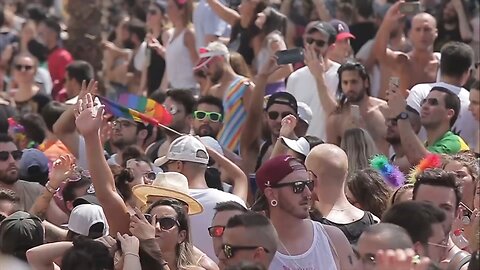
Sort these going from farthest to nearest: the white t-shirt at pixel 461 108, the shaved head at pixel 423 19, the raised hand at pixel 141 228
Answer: the shaved head at pixel 423 19
the white t-shirt at pixel 461 108
the raised hand at pixel 141 228

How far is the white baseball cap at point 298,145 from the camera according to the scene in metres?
9.06

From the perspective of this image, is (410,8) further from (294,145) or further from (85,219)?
(85,219)

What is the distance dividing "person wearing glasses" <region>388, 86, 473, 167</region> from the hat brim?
2.38 meters

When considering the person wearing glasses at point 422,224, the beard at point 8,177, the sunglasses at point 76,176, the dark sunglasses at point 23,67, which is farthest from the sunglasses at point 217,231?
the dark sunglasses at point 23,67

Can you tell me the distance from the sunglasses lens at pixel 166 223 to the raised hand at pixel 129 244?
52 cm

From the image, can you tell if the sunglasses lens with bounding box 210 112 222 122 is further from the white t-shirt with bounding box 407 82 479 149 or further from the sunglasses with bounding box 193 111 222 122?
the white t-shirt with bounding box 407 82 479 149

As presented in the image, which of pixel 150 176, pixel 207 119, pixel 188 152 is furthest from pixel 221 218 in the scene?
pixel 207 119

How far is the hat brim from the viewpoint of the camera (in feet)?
25.8

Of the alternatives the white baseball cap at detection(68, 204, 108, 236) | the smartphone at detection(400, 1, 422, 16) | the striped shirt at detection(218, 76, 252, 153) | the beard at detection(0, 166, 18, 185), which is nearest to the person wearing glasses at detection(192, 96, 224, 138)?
the striped shirt at detection(218, 76, 252, 153)

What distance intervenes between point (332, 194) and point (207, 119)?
3.14 m

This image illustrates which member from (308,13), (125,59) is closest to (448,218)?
(308,13)

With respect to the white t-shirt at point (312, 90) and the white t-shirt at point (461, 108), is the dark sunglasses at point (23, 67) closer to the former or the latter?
the white t-shirt at point (312, 90)

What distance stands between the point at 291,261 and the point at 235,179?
2.67 metres

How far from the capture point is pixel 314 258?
6918 millimetres
